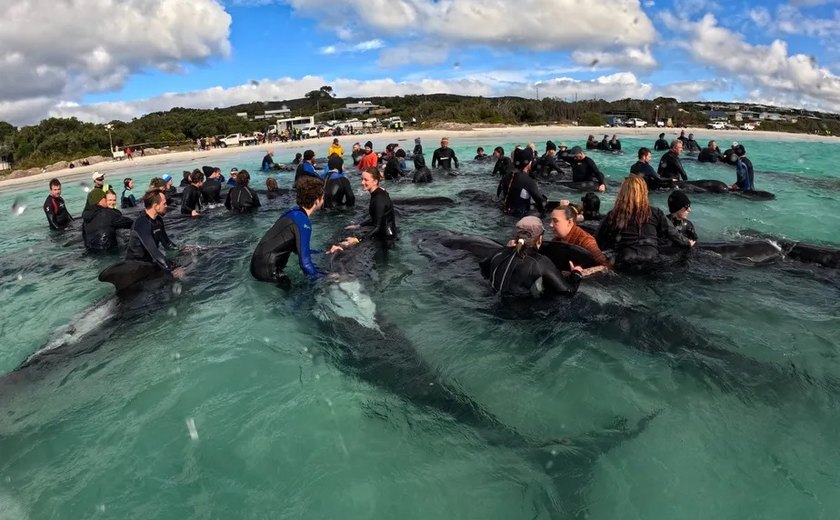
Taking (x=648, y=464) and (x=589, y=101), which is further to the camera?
(x=589, y=101)

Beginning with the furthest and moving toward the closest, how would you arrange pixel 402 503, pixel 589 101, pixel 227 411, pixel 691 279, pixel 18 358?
pixel 589 101 < pixel 691 279 < pixel 18 358 < pixel 227 411 < pixel 402 503

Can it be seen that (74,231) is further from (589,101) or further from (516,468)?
(589,101)

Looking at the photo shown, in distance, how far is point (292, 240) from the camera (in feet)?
23.1

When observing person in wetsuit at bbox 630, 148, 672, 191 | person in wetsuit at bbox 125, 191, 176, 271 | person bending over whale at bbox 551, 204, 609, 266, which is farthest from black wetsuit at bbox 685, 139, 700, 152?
person in wetsuit at bbox 125, 191, 176, 271

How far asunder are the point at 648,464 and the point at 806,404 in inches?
75.3

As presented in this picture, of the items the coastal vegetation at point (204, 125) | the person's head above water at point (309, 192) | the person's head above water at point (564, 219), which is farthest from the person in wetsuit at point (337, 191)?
the coastal vegetation at point (204, 125)

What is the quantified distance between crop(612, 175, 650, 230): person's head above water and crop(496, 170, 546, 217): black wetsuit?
4096mm

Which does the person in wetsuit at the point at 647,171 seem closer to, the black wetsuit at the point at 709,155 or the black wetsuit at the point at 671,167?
the black wetsuit at the point at 671,167

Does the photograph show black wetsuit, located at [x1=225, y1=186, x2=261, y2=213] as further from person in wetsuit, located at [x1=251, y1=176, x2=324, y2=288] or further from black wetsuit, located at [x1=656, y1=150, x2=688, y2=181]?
black wetsuit, located at [x1=656, y1=150, x2=688, y2=181]

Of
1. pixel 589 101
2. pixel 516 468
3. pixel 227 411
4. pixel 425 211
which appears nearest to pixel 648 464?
pixel 516 468

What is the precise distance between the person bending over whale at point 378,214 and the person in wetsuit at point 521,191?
3654 millimetres

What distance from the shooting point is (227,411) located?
15.8ft

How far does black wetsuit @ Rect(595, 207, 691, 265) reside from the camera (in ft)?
23.7

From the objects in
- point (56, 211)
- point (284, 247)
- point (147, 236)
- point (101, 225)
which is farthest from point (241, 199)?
point (284, 247)
